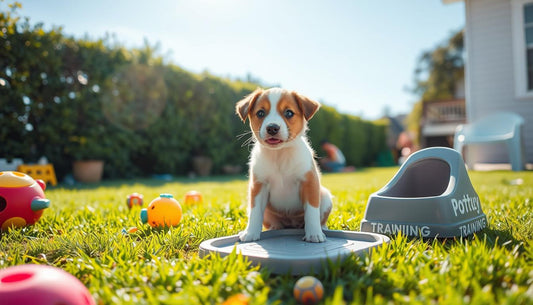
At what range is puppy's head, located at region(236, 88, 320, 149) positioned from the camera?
2.44m

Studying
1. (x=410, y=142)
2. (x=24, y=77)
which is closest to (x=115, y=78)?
(x=24, y=77)

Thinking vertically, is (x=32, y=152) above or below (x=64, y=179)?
above

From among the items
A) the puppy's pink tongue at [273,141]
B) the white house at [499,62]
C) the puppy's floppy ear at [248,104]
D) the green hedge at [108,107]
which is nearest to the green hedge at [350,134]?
the green hedge at [108,107]

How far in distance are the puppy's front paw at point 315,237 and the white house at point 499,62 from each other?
10.3m

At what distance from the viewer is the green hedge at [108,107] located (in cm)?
752

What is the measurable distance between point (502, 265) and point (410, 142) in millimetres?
29276

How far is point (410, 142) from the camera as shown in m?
29.2

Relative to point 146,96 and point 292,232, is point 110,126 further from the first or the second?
point 292,232

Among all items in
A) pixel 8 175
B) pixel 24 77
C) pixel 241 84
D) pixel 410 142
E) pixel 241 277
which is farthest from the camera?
pixel 410 142

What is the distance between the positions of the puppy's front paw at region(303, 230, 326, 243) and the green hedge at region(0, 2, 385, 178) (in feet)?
24.0

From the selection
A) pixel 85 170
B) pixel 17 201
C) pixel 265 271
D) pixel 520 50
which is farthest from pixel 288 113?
pixel 520 50

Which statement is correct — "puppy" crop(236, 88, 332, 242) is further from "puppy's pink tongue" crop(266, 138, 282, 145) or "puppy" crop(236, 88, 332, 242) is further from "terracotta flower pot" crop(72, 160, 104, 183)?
"terracotta flower pot" crop(72, 160, 104, 183)

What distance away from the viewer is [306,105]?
104 inches

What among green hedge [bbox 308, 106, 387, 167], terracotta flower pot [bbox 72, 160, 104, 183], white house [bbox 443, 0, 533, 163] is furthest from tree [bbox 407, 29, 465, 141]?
terracotta flower pot [bbox 72, 160, 104, 183]
